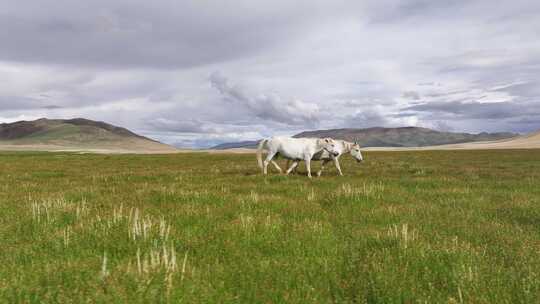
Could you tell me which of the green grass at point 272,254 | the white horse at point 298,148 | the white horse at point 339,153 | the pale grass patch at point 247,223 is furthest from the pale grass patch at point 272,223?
the white horse at point 339,153

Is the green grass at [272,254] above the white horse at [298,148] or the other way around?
the other way around

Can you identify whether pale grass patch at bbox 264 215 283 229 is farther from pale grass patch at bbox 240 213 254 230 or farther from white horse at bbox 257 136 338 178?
white horse at bbox 257 136 338 178

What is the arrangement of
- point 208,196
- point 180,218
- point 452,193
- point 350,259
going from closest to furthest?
point 350,259 < point 180,218 < point 208,196 < point 452,193

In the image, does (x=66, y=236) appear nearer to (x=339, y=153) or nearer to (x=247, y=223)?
(x=247, y=223)

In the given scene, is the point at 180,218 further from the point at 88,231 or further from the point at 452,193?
the point at 452,193

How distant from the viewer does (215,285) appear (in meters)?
4.68

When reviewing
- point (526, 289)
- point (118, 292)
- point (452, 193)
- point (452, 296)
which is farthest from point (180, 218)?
point (452, 193)

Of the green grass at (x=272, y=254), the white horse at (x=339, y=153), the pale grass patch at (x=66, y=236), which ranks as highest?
the white horse at (x=339, y=153)

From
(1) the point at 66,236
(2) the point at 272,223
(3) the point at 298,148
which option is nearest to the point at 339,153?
(3) the point at 298,148

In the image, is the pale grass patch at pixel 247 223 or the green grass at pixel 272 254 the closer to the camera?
the green grass at pixel 272 254

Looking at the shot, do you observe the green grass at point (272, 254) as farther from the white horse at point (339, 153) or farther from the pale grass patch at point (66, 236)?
the white horse at point (339, 153)

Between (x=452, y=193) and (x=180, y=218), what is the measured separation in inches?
416

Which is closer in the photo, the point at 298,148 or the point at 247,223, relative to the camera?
the point at 247,223

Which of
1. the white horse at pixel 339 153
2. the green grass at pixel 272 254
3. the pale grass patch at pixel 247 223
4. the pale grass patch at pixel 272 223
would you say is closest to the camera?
the green grass at pixel 272 254
